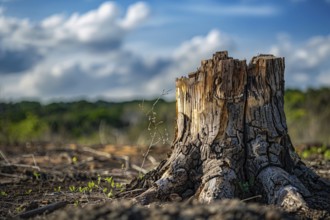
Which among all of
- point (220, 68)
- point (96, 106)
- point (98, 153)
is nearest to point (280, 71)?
point (220, 68)

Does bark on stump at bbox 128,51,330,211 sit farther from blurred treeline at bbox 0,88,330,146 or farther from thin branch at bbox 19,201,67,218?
blurred treeline at bbox 0,88,330,146

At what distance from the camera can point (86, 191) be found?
6.13m

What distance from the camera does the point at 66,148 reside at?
35.6ft

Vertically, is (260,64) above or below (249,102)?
above

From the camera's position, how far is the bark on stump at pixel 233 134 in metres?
5.23

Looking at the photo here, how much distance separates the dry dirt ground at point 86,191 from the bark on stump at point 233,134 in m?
0.31

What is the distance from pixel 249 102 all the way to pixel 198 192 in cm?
102

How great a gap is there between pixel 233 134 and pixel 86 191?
6.13ft

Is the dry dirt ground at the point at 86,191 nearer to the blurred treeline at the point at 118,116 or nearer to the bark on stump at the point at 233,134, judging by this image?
the bark on stump at the point at 233,134

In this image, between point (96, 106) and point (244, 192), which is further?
point (96, 106)

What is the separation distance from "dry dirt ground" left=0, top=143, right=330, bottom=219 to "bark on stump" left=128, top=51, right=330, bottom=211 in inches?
12.3

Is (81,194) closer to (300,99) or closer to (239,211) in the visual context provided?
(239,211)

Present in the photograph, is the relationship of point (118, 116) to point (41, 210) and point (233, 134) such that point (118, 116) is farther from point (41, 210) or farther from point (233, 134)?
point (41, 210)

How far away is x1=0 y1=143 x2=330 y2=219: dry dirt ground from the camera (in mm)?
3471
